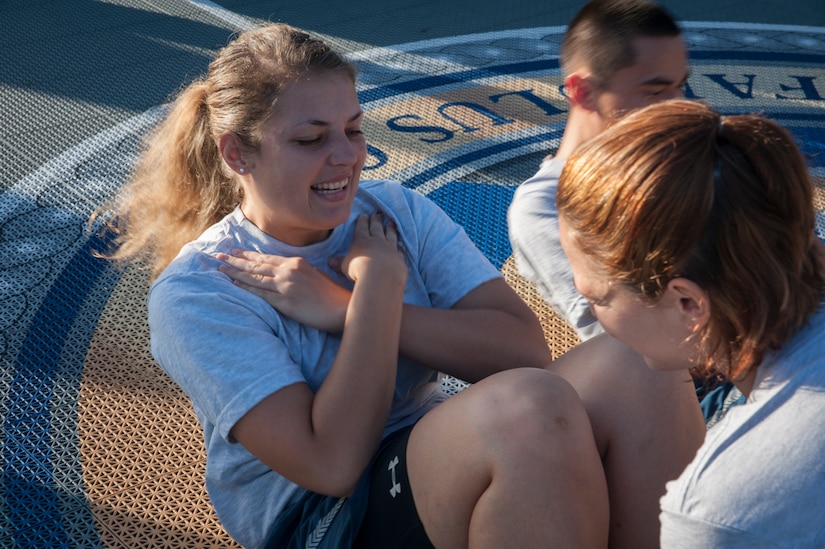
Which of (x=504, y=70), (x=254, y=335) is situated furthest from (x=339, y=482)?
(x=504, y=70)

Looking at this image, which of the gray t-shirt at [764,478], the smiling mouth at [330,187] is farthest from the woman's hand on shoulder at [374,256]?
the gray t-shirt at [764,478]

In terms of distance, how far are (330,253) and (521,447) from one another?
0.68 meters

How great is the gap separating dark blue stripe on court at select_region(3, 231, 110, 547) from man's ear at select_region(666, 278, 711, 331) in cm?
146

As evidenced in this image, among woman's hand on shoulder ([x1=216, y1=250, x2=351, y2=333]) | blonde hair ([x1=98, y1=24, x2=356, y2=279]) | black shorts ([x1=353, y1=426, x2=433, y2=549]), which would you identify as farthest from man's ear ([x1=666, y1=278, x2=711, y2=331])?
blonde hair ([x1=98, y1=24, x2=356, y2=279])

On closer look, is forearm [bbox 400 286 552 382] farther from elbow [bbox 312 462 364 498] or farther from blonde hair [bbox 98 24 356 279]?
blonde hair [bbox 98 24 356 279]

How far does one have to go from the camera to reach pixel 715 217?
1095 millimetres

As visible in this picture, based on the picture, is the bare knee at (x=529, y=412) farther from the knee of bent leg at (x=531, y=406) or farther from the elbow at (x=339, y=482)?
the elbow at (x=339, y=482)

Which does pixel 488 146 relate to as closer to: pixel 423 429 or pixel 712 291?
pixel 423 429

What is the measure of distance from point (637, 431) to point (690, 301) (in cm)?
44

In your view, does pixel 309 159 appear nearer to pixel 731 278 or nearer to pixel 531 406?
pixel 531 406

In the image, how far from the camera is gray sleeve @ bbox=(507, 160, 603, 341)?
1.91m

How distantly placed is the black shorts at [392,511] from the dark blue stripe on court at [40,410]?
82cm

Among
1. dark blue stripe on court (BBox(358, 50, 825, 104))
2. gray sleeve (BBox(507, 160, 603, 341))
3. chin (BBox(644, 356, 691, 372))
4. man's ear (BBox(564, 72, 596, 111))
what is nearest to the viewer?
chin (BBox(644, 356, 691, 372))

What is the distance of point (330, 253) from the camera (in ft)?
6.12
